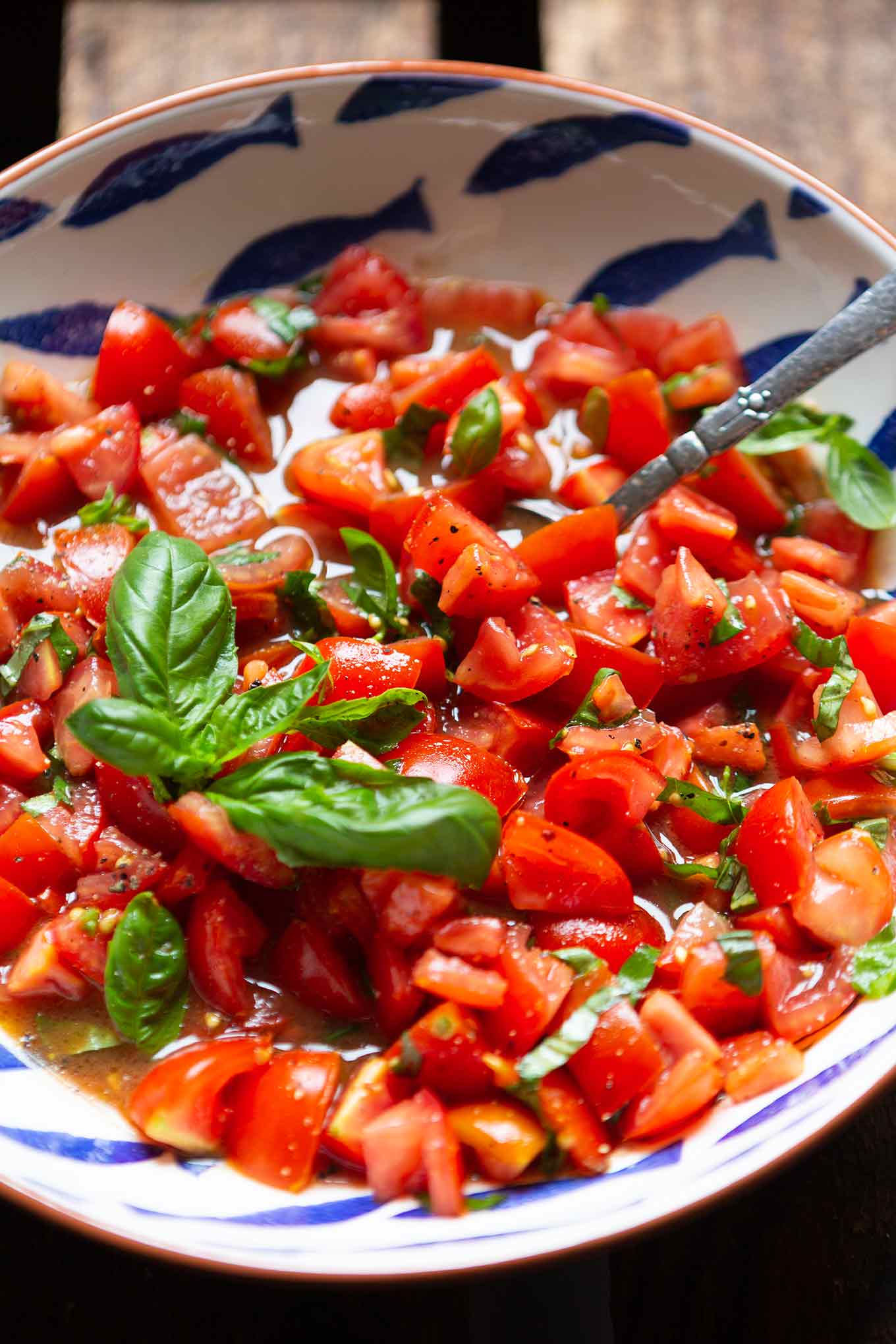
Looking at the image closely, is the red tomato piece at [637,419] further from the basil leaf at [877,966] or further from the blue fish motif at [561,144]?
the basil leaf at [877,966]

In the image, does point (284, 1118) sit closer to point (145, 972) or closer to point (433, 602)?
point (145, 972)

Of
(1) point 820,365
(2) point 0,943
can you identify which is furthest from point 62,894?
(1) point 820,365

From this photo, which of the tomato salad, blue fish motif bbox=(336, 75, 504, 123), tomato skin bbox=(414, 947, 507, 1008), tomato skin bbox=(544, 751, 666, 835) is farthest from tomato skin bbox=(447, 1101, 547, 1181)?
blue fish motif bbox=(336, 75, 504, 123)

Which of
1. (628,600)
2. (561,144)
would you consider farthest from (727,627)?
(561,144)

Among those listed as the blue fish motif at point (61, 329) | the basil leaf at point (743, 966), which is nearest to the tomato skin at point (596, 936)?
the basil leaf at point (743, 966)

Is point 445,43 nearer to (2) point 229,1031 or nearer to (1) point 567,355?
(1) point 567,355
